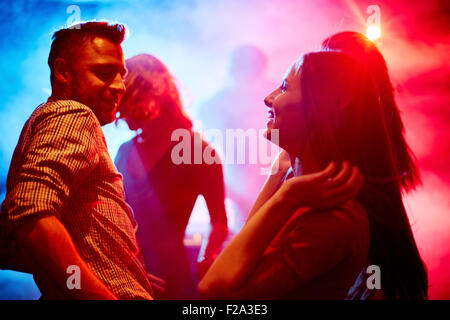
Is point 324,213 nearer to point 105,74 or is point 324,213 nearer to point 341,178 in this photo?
point 341,178

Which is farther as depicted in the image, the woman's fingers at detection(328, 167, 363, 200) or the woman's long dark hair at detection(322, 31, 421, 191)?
the woman's long dark hair at detection(322, 31, 421, 191)

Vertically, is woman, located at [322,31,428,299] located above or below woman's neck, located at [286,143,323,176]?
below

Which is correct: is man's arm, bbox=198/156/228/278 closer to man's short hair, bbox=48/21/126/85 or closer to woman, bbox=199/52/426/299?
woman, bbox=199/52/426/299

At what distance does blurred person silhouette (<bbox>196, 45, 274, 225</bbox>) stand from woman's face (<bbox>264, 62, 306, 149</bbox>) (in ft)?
1.93

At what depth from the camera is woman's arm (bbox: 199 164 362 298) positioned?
3.13ft

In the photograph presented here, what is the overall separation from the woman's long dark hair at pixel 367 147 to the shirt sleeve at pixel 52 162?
625 mm

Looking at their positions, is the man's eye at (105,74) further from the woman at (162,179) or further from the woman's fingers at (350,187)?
the woman's fingers at (350,187)

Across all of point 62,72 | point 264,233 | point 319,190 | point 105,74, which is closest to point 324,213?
point 319,190

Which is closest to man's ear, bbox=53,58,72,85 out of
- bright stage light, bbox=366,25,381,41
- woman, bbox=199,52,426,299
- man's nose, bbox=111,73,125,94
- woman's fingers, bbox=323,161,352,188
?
man's nose, bbox=111,73,125,94

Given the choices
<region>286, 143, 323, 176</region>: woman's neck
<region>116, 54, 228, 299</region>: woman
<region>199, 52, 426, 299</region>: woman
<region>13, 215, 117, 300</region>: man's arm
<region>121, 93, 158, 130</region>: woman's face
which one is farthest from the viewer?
<region>121, 93, 158, 130</region>: woman's face
